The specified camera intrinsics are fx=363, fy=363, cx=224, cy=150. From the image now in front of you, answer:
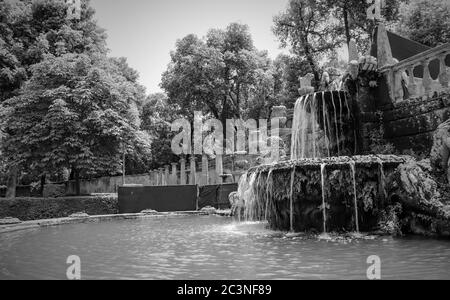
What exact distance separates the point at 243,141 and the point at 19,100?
72.2ft

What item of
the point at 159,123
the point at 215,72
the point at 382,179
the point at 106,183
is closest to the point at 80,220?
the point at 382,179

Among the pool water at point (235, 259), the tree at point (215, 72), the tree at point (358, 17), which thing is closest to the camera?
the pool water at point (235, 259)

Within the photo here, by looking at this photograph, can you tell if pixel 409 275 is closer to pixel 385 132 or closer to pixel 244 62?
pixel 385 132

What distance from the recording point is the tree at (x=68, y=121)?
20562mm

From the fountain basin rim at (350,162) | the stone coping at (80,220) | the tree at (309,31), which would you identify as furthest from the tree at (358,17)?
the fountain basin rim at (350,162)

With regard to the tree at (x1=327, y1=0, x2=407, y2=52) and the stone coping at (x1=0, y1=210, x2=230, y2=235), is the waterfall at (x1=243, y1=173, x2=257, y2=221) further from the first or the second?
the tree at (x1=327, y1=0, x2=407, y2=52)

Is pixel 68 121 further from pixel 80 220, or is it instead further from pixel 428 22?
pixel 428 22

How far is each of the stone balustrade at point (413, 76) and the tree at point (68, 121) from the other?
14.8 m

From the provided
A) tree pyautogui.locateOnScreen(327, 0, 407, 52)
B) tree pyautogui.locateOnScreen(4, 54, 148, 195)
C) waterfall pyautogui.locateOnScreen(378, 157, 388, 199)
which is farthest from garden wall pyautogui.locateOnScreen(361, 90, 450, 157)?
tree pyautogui.locateOnScreen(327, 0, 407, 52)

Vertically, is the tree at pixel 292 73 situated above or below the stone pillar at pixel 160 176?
above

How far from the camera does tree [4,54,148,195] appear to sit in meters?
20.6

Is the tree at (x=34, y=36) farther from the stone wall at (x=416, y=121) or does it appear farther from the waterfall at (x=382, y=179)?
the waterfall at (x=382, y=179)

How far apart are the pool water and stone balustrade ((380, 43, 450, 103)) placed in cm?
598

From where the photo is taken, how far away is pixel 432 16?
95.4ft
